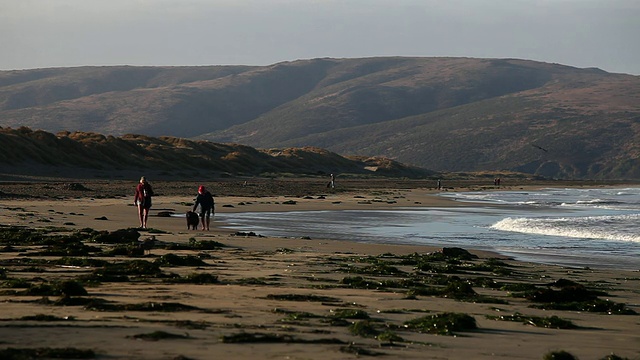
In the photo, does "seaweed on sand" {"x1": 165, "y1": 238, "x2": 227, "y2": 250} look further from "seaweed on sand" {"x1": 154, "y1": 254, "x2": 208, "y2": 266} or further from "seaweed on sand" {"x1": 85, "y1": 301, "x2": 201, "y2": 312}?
"seaweed on sand" {"x1": 85, "y1": 301, "x2": 201, "y2": 312}

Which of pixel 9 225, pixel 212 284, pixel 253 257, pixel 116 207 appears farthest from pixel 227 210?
pixel 212 284

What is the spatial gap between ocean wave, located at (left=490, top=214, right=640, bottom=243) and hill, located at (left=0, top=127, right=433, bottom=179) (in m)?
30.4

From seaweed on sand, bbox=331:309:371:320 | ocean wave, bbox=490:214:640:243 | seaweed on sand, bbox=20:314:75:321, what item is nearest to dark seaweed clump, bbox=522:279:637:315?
seaweed on sand, bbox=331:309:371:320

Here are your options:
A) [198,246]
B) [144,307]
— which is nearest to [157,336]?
[144,307]

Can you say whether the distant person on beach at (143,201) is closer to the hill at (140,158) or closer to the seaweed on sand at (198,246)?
the seaweed on sand at (198,246)

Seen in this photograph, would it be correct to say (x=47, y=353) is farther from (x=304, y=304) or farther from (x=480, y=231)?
(x=480, y=231)

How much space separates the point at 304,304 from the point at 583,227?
724 inches

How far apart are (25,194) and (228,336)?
29.5 meters

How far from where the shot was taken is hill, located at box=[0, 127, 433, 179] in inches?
2173

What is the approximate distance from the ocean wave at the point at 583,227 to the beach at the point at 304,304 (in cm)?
753

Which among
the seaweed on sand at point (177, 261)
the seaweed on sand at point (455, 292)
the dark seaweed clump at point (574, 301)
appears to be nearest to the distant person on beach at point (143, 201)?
the seaweed on sand at point (177, 261)

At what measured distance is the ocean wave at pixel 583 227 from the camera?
24.7 metres

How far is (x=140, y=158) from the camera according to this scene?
66.2m

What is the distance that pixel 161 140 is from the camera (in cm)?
8269
